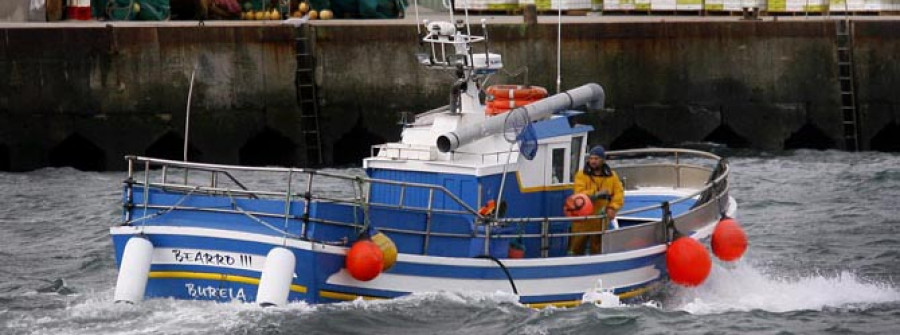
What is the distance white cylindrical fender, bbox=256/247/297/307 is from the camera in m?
21.9

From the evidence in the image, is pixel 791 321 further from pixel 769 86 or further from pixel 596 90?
pixel 769 86

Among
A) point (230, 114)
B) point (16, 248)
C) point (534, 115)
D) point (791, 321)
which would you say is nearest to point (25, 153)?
point (230, 114)

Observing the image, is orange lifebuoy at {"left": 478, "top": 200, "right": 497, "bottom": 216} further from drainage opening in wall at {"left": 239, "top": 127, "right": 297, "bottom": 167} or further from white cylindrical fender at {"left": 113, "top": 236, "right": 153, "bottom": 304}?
drainage opening in wall at {"left": 239, "top": 127, "right": 297, "bottom": 167}

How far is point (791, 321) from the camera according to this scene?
945 inches

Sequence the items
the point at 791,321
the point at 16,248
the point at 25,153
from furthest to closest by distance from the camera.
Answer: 1. the point at 25,153
2. the point at 16,248
3. the point at 791,321

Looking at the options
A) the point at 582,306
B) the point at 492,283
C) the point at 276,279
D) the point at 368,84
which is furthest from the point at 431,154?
the point at 368,84

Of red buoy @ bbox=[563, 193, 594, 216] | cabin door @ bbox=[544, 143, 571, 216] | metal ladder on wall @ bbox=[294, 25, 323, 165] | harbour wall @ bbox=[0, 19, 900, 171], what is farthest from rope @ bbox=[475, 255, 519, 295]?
metal ladder on wall @ bbox=[294, 25, 323, 165]

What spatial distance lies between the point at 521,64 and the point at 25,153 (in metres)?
9.45

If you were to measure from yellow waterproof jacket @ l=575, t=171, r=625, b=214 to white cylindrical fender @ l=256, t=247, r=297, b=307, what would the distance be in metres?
4.13

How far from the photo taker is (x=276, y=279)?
2194 centimetres

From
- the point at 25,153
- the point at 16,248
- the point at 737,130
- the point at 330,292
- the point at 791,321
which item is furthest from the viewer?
the point at 737,130

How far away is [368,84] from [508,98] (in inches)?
569

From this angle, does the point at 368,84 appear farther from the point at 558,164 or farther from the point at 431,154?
the point at 431,154

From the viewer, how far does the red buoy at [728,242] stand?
25406 millimetres
